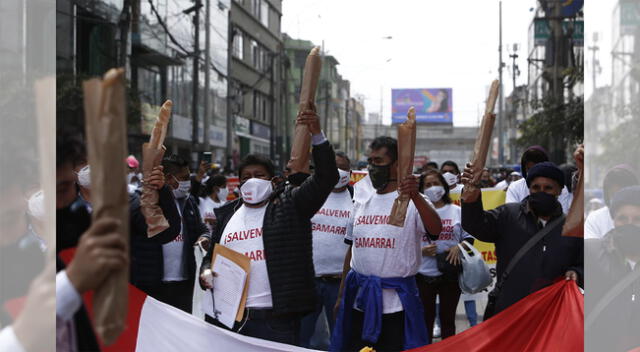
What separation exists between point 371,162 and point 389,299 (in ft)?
2.92

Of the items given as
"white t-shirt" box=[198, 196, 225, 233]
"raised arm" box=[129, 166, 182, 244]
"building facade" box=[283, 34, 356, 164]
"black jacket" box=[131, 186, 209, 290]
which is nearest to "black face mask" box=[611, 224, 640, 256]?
"raised arm" box=[129, 166, 182, 244]

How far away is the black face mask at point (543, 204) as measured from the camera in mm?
4438

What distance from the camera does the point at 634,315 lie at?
3119mm

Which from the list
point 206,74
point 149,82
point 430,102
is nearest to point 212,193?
point 149,82

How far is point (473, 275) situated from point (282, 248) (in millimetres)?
2057

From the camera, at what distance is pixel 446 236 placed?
21.7ft

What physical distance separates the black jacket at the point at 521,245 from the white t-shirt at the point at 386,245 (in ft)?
1.45

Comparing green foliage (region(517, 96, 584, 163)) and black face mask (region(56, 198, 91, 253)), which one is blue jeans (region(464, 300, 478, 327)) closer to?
black face mask (region(56, 198, 91, 253))

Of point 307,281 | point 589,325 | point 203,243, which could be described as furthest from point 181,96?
point 589,325

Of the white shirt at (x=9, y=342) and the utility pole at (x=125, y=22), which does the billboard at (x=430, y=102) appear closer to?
the utility pole at (x=125, y=22)

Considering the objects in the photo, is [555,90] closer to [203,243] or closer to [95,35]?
[95,35]

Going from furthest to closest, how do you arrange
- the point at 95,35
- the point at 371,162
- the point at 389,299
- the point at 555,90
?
the point at 555,90, the point at 95,35, the point at 371,162, the point at 389,299

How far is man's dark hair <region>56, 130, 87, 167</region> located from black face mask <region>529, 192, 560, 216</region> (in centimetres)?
297

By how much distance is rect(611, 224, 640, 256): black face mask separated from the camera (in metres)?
3.19
